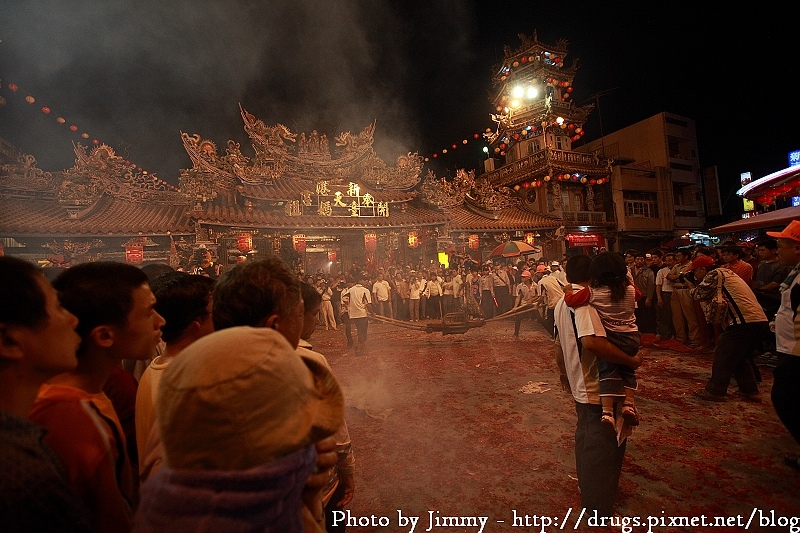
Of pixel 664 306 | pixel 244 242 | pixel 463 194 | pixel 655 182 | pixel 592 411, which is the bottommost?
pixel 592 411

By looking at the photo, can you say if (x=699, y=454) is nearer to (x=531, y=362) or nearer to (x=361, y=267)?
(x=531, y=362)

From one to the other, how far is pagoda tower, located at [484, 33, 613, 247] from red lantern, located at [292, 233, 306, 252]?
54.4 feet

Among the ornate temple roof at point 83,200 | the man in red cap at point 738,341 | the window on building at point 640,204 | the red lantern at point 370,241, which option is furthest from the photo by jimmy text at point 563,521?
the window on building at point 640,204

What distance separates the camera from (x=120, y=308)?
1.55m

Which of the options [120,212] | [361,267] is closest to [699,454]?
[361,267]

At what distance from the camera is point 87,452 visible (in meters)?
1.18

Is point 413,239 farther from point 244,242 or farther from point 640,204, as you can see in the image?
point 640,204

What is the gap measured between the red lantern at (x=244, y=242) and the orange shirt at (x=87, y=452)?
1424 cm

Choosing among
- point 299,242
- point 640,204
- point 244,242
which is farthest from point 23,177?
point 640,204

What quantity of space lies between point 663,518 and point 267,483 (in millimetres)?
3522

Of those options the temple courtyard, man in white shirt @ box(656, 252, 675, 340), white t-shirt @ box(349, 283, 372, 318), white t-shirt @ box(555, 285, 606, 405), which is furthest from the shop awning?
white t-shirt @ box(349, 283, 372, 318)

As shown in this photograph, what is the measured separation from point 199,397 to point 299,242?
52.1 ft

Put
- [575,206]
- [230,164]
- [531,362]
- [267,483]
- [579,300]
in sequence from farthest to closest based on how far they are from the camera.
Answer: [575,206] < [230,164] < [531,362] < [579,300] < [267,483]

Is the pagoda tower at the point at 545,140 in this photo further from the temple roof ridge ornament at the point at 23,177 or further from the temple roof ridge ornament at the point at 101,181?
the temple roof ridge ornament at the point at 23,177
